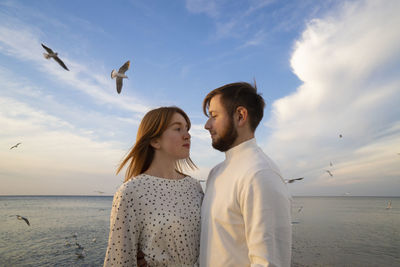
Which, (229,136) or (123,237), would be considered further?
(229,136)

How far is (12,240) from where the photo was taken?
57.7ft

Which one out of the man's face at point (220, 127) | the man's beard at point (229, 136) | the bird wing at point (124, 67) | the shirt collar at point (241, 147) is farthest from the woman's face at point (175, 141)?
the bird wing at point (124, 67)

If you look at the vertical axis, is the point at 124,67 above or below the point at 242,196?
above

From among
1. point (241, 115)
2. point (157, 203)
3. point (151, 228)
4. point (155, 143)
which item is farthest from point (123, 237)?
point (241, 115)

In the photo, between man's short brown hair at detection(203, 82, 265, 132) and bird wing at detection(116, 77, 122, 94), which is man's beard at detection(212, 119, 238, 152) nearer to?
man's short brown hair at detection(203, 82, 265, 132)

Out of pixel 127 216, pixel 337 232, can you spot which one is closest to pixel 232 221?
pixel 127 216

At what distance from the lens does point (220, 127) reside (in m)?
2.89

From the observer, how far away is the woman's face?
323cm

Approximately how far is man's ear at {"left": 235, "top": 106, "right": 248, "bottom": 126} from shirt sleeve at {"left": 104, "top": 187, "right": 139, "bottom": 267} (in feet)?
5.00

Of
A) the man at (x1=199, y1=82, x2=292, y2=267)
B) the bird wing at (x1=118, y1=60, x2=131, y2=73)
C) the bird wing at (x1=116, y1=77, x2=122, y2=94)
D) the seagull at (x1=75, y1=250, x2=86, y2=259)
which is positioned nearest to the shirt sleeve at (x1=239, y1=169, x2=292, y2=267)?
the man at (x1=199, y1=82, x2=292, y2=267)

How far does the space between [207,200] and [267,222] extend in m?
0.92

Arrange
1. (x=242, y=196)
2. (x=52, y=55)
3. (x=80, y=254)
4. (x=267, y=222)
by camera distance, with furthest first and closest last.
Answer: (x=80, y=254) → (x=52, y=55) → (x=242, y=196) → (x=267, y=222)

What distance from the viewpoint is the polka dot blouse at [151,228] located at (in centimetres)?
267

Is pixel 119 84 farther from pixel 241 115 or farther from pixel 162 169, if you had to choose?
pixel 241 115
